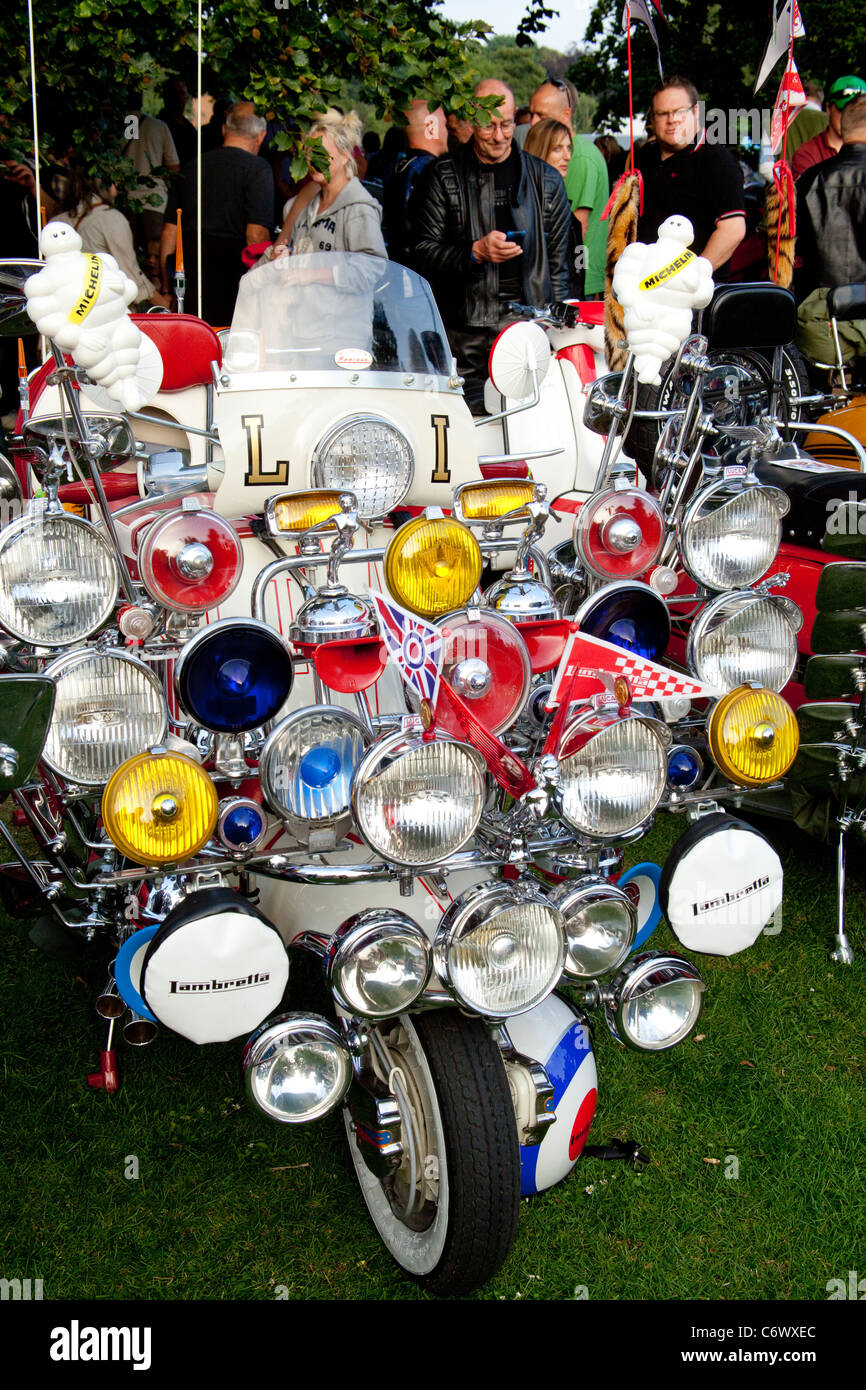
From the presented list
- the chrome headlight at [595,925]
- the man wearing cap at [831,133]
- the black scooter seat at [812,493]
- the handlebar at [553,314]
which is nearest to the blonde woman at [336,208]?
the handlebar at [553,314]

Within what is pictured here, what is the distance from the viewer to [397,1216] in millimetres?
2311

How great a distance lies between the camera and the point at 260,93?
4.32 meters

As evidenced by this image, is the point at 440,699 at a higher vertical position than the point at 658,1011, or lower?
higher

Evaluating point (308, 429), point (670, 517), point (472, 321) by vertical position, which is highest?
point (472, 321)

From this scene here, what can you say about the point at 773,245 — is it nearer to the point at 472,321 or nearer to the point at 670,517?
the point at 472,321

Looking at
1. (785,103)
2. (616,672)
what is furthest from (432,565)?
(785,103)

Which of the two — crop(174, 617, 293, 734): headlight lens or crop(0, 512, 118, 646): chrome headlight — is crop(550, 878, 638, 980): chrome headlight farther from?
crop(0, 512, 118, 646): chrome headlight

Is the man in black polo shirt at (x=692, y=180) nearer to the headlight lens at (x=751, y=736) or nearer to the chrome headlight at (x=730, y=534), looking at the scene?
the chrome headlight at (x=730, y=534)

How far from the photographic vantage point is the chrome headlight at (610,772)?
6.42ft

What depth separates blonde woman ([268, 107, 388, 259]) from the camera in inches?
156

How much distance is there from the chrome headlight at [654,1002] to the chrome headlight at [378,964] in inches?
16.6

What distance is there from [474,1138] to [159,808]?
0.79 m
